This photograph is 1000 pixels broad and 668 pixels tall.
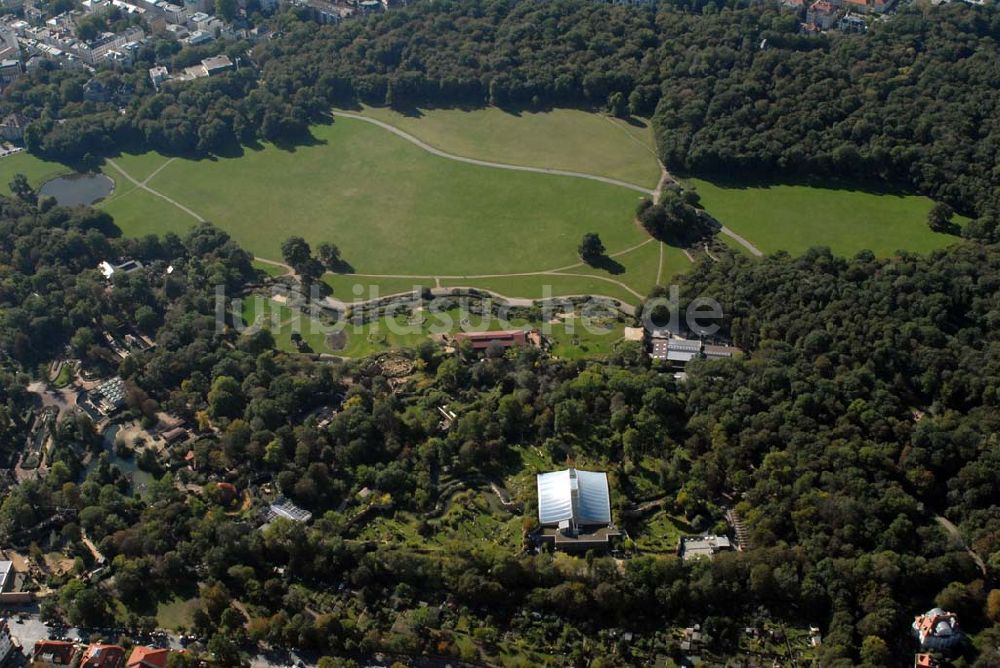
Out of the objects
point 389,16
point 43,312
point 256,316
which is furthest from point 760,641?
point 389,16

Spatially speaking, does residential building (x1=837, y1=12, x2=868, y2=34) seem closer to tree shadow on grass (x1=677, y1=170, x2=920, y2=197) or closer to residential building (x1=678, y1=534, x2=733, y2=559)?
tree shadow on grass (x1=677, y1=170, x2=920, y2=197)

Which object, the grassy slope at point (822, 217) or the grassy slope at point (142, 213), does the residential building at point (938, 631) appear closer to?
the grassy slope at point (822, 217)

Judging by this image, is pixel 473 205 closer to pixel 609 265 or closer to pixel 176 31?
pixel 609 265

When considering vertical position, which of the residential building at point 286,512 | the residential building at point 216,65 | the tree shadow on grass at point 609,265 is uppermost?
the residential building at point 216,65

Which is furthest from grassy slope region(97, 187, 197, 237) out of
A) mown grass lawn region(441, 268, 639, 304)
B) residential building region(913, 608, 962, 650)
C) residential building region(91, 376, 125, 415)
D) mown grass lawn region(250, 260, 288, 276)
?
residential building region(913, 608, 962, 650)

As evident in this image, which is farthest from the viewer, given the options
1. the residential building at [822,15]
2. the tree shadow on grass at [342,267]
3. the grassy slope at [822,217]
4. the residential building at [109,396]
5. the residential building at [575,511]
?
the residential building at [822,15]

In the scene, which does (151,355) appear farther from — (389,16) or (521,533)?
(389,16)

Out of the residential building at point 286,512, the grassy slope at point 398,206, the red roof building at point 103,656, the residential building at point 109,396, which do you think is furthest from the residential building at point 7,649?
the grassy slope at point 398,206
